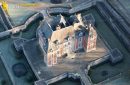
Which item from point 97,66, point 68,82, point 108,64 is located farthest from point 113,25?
point 68,82

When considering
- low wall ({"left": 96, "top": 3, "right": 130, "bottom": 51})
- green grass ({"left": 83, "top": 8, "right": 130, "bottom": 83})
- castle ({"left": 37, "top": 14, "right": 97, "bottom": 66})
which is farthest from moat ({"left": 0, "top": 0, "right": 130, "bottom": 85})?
castle ({"left": 37, "top": 14, "right": 97, "bottom": 66})

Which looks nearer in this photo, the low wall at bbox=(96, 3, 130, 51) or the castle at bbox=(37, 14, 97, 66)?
the castle at bbox=(37, 14, 97, 66)

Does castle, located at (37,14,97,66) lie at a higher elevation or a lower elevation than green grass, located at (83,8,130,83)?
higher

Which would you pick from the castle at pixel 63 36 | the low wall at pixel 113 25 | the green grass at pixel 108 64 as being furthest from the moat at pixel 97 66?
the castle at pixel 63 36

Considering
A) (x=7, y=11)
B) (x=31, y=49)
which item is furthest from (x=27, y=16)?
(x=31, y=49)

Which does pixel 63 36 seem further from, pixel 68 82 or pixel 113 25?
pixel 113 25

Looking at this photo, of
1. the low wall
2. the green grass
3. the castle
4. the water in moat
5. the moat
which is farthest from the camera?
the low wall

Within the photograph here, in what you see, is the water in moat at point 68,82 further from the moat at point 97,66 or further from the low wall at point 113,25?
the low wall at point 113,25

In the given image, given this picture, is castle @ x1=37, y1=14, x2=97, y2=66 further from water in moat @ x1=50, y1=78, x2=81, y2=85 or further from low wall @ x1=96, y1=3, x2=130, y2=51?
low wall @ x1=96, y1=3, x2=130, y2=51
